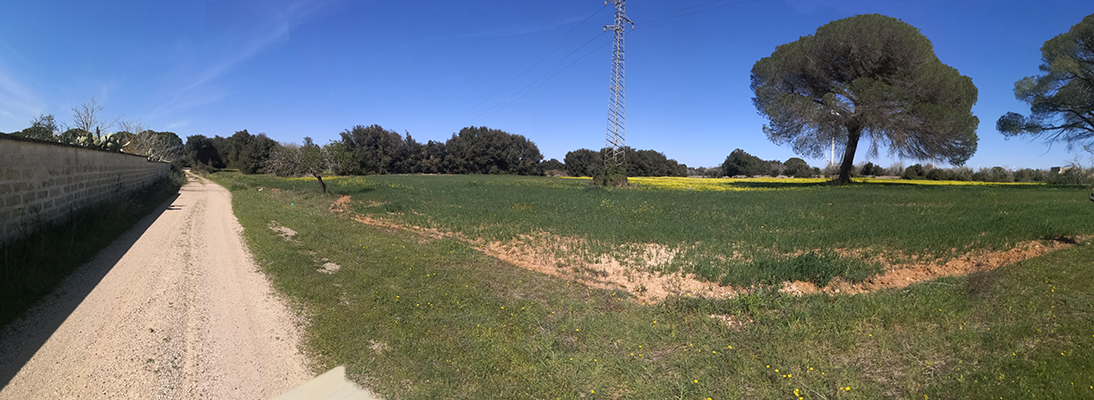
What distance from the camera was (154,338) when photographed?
4348 millimetres

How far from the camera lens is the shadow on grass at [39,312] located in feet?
12.4

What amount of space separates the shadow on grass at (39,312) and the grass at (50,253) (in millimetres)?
21

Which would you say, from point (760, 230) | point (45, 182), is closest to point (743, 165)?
point (760, 230)

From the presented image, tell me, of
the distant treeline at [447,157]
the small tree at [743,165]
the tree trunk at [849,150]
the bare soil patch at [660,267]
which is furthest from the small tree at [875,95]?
the small tree at [743,165]

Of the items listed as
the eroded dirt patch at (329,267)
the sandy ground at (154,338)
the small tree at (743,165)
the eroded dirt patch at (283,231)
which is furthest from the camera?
the small tree at (743,165)

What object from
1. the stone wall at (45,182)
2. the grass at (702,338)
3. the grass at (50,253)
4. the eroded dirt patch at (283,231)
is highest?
the stone wall at (45,182)

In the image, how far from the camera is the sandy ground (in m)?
3.50

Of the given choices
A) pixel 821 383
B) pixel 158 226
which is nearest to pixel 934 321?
pixel 821 383

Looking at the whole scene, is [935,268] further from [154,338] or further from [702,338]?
[154,338]

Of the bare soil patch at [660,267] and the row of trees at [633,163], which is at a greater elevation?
the row of trees at [633,163]

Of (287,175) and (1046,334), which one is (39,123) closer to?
(287,175)

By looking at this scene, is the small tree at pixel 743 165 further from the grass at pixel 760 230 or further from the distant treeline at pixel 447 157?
the grass at pixel 760 230

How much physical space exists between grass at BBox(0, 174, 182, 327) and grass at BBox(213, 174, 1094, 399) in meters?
2.56

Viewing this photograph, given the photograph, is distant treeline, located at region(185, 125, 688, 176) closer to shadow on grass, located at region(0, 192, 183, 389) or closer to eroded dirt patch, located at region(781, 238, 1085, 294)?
eroded dirt patch, located at region(781, 238, 1085, 294)
